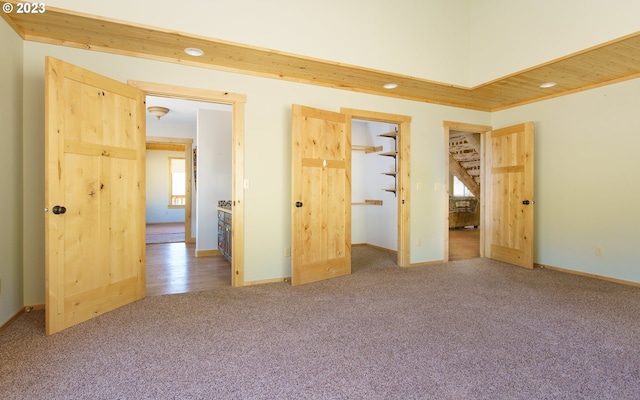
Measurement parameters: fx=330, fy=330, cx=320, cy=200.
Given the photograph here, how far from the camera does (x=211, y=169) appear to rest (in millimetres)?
6000

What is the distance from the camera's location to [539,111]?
479 centimetres

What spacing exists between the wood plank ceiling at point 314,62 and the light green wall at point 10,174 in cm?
28

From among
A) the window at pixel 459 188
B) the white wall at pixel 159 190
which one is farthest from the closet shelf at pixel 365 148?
the white wall at pixel 159 190

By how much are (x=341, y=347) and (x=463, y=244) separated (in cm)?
542

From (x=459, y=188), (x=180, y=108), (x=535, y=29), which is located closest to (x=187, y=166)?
(x=180, y=108)

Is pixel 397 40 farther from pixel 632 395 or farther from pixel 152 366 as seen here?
pixel 152 366

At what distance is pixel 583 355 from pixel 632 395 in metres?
0.44

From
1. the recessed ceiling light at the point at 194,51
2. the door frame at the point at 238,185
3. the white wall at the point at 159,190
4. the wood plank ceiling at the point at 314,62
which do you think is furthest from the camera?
the white wall at the point at 159,190

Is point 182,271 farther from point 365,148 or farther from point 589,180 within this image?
point 589,180

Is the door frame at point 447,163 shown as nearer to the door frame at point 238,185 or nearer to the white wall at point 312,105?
the white wall at point 312,105

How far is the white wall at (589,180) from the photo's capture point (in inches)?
153

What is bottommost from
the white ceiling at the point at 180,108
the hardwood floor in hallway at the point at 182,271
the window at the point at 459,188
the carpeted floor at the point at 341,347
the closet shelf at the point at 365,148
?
the carpeted floor at the point at 341,347

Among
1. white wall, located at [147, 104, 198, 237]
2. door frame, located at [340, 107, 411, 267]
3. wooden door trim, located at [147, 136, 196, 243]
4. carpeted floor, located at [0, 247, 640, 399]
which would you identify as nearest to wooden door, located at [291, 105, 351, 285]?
carpeted floor, located at [0, 247, 640, 399]

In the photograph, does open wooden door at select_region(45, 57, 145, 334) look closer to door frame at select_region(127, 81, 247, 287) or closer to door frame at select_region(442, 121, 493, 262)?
door frame at select_region(127, 81, 247, 287)
